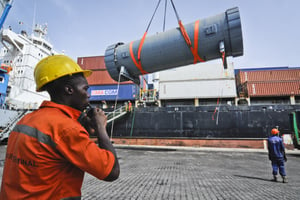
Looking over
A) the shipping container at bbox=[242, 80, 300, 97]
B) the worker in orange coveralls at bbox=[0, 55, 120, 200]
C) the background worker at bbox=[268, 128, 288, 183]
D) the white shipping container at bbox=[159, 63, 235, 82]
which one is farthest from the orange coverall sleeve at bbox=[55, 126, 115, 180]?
the shipping container at bbox=[242, 80, 300, 97]

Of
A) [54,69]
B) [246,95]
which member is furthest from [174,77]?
[54,69]

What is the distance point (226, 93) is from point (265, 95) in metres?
4.65

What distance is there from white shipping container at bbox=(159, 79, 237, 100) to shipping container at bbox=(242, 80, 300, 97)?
2213 mm

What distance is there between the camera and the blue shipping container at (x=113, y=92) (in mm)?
22312

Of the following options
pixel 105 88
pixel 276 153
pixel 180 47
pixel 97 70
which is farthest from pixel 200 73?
pixel 180 47

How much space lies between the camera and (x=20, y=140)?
3.27 ft

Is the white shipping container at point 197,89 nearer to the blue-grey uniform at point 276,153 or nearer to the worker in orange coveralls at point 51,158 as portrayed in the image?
the blue-grey uniform at point 276,153

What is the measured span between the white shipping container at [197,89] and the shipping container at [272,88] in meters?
2.21

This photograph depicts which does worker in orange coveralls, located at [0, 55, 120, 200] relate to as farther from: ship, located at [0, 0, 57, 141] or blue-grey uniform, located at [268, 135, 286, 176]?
ship, located at [0, 0, 57, 141]

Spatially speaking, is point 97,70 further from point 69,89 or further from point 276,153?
point 69,89

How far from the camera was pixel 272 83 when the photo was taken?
2109cm

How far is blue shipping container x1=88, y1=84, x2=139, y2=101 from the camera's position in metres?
22.3

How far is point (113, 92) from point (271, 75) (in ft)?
70.1

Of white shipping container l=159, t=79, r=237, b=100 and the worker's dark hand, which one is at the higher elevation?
white shipping container l=159, t=79, r=237, b=100
